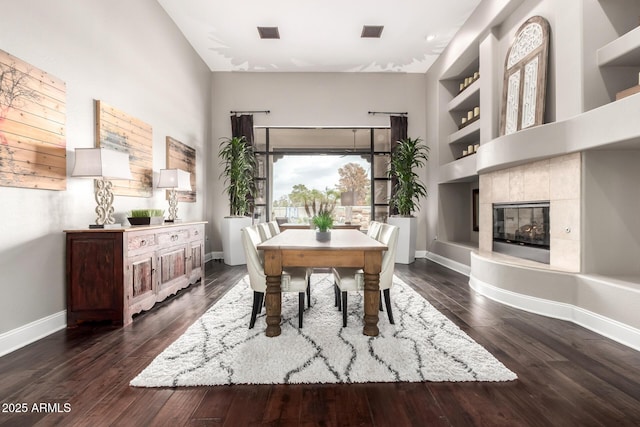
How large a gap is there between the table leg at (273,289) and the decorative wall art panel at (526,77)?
3.19 meters

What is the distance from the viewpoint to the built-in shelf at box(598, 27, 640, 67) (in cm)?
260

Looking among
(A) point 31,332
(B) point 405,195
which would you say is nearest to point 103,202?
(A) point 31,332

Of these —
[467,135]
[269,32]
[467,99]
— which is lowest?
[467,135]

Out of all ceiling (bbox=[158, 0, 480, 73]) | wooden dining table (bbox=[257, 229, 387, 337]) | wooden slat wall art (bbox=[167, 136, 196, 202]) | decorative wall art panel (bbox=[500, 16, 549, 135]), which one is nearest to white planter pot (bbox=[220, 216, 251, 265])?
wooden slat wall art (bbox=[167, 136, 196, 202])

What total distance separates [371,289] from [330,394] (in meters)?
0.94

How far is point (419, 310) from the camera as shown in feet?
10.2

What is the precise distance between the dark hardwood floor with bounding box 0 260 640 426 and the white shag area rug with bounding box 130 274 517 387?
9 centimetres

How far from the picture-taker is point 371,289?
2.51 m

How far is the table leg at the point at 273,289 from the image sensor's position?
2471 mm

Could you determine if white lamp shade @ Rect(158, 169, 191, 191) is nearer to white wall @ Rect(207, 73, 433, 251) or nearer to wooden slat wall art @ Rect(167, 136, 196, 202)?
wooden slat wall art @ Rect(167, 136, 196, 202)

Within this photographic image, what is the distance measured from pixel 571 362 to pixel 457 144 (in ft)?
15.6

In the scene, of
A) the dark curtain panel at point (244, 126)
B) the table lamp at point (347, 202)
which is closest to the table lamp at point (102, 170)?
the dark curtain panel at point (244, 126)

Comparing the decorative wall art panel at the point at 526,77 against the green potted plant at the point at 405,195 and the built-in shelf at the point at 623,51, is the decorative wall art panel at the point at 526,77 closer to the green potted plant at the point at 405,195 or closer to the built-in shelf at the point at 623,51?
the built-in shelf at the point at 623,51

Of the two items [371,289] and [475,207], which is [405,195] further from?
[371,289]
